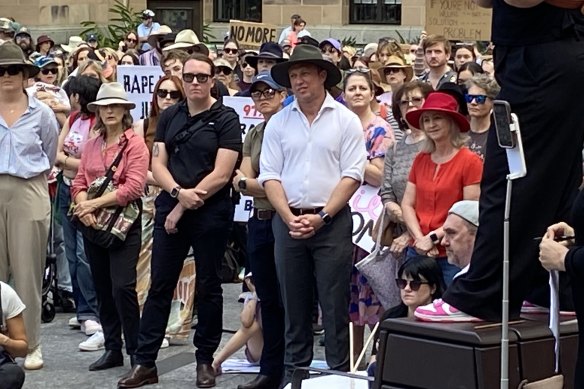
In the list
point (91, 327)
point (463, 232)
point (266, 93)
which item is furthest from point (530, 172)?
point (91, 327)

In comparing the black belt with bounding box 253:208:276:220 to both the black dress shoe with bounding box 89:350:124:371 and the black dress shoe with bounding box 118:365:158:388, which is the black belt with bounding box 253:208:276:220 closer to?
the black dress shoe with bounding box 118:365:158:388

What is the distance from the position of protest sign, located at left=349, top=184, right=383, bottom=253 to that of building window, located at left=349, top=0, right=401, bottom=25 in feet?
68.6

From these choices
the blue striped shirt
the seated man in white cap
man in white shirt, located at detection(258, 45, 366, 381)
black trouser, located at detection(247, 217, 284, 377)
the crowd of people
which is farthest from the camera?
the blue striped shirt

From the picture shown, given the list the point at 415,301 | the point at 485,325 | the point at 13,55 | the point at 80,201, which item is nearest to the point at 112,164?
the point at 80,201

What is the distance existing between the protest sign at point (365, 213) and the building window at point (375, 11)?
20.9m

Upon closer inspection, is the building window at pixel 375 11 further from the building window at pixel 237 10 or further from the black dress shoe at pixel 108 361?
the black dress shoe at pixel 108 361

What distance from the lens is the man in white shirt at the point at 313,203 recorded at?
8172 millimetres

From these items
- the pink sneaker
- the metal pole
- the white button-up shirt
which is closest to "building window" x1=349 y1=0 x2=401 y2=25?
the white button-up shirt

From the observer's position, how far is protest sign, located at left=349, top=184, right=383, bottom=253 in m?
9.02

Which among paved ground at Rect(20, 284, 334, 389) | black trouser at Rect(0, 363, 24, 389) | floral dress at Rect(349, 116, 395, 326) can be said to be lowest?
paved ground at Rect(20, 284, 334, 389)

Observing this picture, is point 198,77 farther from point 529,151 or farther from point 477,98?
point 529,151

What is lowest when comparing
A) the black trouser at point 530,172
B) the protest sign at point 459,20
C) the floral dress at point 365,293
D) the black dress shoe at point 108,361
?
the black dress shoe at point 108,361

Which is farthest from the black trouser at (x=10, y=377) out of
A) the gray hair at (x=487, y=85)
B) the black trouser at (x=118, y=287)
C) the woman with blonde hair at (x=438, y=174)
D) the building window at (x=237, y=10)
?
the building window at (x=237, y=10)

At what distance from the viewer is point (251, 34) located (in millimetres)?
16625
